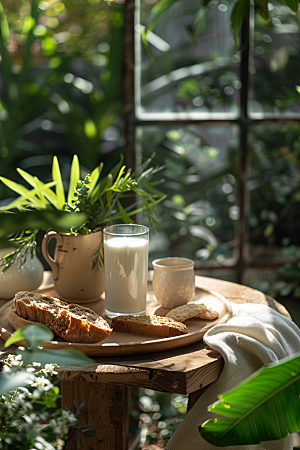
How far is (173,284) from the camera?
1131 millimetres

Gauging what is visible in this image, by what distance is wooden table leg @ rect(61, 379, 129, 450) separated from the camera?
1105 mm

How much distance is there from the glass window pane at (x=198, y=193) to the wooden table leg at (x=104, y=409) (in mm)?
1050

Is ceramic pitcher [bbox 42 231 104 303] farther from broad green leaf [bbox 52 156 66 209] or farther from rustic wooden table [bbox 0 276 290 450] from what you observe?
rustic wooden table [bbox 0 276 290 450]

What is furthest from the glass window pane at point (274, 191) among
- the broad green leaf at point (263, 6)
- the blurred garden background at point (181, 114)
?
the broad green leaf at point (263, 6)

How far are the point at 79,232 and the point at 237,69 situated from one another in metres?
1.22

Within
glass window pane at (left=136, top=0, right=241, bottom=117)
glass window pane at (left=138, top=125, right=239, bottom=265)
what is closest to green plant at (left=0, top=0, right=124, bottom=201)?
glass window pane at (left=136, top=0, right=241, bottom=117)

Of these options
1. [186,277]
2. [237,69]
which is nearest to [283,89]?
[237,69]

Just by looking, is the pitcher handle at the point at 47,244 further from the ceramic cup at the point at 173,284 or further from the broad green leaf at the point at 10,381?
the broad green leaf at the point at 10,381

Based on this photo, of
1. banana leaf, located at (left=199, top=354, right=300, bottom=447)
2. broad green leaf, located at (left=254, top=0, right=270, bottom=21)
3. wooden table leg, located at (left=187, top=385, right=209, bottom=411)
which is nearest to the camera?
banana leaf, located at (left=199, top=354, right=300, bottom=447)

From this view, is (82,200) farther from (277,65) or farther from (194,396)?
(277,65)

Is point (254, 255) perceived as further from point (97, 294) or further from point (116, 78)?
point (97, 294)

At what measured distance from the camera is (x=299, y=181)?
2201mm

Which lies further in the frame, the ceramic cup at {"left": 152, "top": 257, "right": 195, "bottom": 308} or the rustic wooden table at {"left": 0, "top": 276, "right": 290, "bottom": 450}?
the ceramic cup at {"left": 152, "top": 257, "right": 195, "bottom": 308}

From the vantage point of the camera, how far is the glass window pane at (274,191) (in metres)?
2.14
